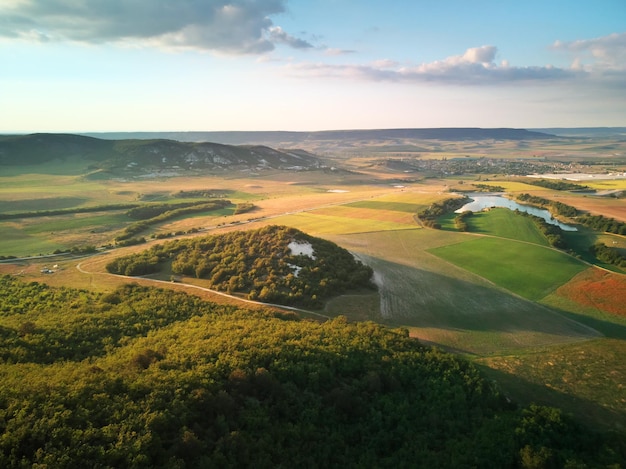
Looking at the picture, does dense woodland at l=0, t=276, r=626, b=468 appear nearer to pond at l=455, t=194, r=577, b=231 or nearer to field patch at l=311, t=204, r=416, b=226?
field patch at l=311, t=204, r=416, b=226

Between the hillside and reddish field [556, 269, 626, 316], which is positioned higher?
the hillside

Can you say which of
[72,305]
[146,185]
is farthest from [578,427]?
[146,185]

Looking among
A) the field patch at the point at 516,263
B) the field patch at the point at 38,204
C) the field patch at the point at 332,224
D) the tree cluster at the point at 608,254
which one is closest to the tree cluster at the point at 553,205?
the tree cluster at the point at 608,254

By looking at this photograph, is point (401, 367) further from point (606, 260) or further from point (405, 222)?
point (405, 222)

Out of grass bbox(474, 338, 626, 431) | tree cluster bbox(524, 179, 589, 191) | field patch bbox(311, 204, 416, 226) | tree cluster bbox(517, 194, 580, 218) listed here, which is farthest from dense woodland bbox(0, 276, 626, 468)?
tree cluster bbox(524, 179, 589, 191)

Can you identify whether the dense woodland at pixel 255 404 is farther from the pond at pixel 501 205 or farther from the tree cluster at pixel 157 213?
the pond at pixel 501 205

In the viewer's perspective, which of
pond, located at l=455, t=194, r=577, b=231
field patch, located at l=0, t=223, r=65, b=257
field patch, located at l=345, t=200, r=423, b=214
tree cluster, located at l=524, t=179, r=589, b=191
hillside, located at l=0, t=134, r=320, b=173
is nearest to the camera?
field patch, located at l=0, t=223, r=65, b=257

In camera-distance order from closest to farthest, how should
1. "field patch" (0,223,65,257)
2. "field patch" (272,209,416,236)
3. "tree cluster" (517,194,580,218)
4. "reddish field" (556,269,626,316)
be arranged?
"reddish field" (556,269,626,316) → "field patch" (0,223,65,257) → "field patch" (272,209,416,236) → "tree cluster" (517,194,580,218)
